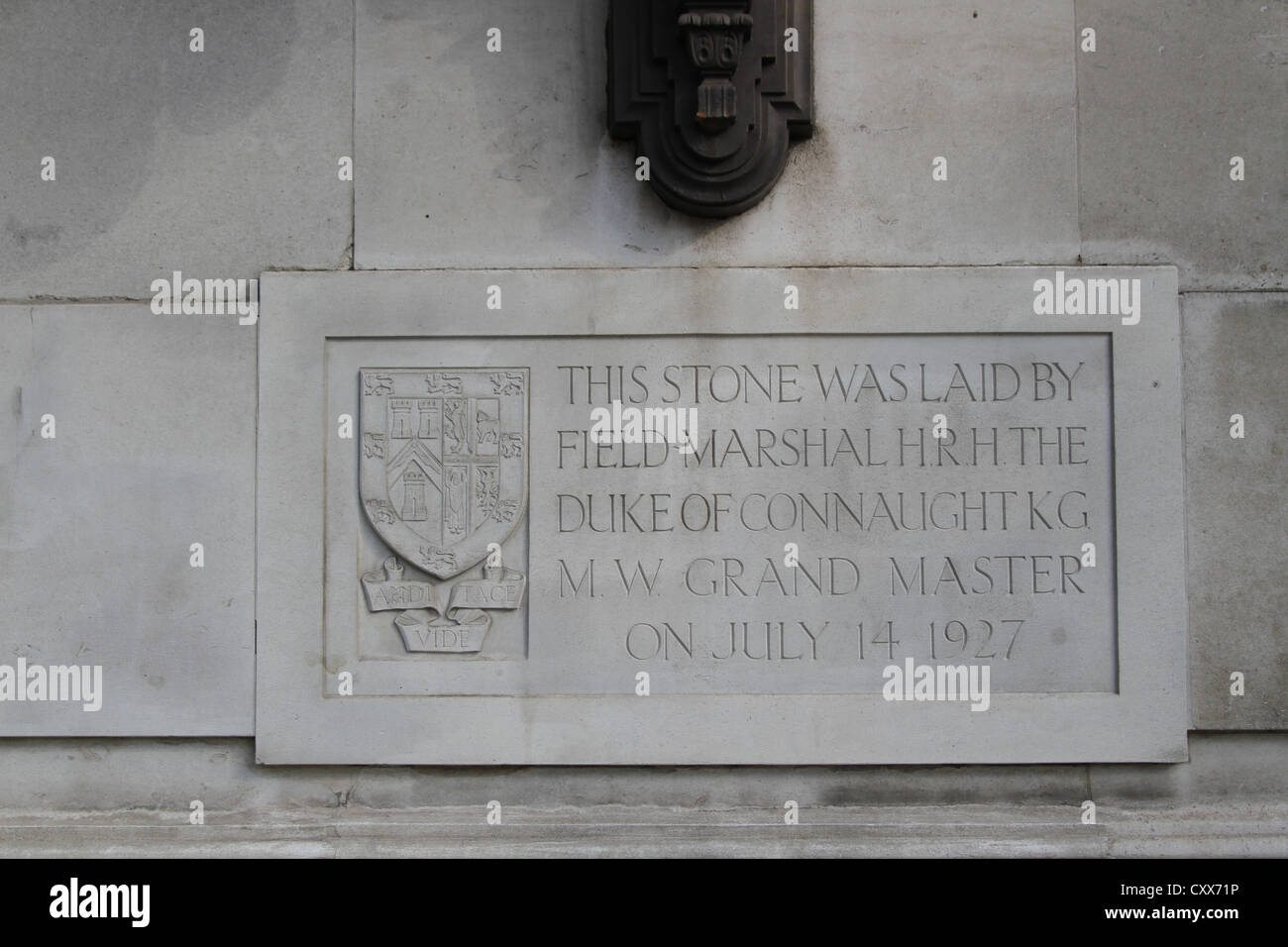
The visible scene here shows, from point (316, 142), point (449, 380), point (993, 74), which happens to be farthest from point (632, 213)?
point (993, 74)

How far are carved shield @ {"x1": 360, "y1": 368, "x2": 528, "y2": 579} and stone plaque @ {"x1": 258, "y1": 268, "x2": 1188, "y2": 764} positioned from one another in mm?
12

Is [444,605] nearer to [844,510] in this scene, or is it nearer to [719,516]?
[719,516]

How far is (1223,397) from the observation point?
4.12 m

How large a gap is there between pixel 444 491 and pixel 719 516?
1.11m

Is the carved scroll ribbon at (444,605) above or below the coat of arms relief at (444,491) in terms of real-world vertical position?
below

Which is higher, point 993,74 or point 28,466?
point 993,74

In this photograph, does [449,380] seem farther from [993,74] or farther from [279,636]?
[993,74]

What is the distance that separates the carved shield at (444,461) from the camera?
407 centimetres

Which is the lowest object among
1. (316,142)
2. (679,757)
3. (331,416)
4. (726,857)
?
(726,857)

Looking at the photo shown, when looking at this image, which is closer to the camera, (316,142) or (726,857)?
(726,857)

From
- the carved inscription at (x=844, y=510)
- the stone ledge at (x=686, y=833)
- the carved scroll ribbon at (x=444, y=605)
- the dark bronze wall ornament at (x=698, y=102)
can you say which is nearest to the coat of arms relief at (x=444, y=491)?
the carved scroll ribbon at (x=444, y=605)

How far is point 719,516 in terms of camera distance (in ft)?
13.4

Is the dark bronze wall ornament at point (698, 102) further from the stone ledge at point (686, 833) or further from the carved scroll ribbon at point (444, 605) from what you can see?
the stone ledge at point (686, 833)

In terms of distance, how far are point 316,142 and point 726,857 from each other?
130 inches
